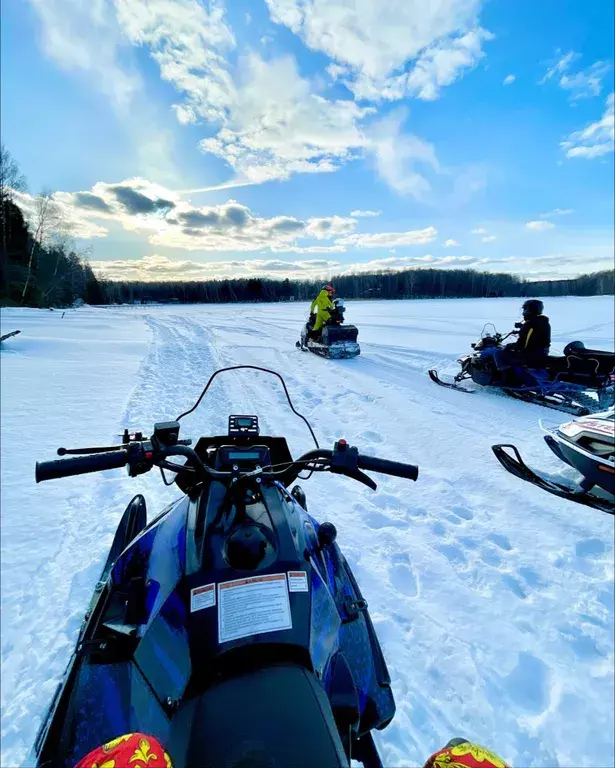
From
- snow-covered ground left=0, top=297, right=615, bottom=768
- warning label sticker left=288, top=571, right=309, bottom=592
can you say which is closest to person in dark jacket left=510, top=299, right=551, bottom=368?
snow-covered ground left=0, top=297, right=615, bottom=768

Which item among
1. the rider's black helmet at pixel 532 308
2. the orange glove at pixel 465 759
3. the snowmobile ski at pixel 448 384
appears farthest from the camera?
the snowmobile ski at pixel 448 384

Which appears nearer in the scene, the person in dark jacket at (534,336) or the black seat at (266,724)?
the black seat at (266,724)

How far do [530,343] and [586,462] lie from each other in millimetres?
3558

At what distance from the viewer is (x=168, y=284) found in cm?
7650

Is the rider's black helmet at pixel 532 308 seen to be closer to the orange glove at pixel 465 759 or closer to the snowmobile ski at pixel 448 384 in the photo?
the snowmobile ski at pixel 448 384

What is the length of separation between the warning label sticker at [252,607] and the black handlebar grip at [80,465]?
1.93 feet

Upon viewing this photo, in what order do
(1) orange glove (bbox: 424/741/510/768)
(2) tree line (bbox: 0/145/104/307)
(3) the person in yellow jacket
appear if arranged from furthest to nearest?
(2) tree line (bbox: 0/145/104/307)
(3) the person in yellow jacket
(1) orange glove (bbox: 424/741/510/768)

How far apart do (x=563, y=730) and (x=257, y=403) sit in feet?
15.0

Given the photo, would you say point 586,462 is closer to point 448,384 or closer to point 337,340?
point 448,384

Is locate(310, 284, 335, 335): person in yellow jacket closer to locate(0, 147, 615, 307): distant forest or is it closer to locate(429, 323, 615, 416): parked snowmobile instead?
locate(429, 323, 615, 416): parked snowmobile

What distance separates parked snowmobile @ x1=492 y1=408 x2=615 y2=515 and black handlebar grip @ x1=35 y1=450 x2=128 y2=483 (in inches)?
143

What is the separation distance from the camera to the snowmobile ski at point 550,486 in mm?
3482

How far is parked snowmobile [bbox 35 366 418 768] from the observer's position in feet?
3.02

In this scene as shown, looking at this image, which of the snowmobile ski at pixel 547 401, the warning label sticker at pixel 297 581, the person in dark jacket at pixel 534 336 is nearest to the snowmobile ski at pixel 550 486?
the snowmobile ski at pixel 547 401
